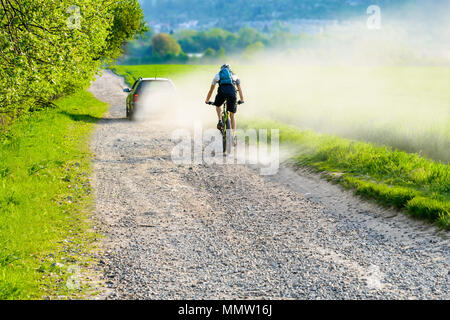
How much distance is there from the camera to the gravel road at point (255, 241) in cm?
Result: 575

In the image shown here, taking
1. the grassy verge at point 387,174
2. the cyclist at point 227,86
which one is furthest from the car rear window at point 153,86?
the grassy verge at point 387,174

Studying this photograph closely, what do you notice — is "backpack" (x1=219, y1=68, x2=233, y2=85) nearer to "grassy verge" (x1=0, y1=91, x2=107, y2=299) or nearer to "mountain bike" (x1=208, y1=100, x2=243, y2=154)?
"mountain bike" (x1=208, y1=100, x2=243, y2=154)

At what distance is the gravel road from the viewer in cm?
575

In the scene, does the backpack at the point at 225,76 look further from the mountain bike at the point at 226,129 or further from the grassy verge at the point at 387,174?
the grassy verge at the point at 387,174

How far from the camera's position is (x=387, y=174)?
33.9 ft

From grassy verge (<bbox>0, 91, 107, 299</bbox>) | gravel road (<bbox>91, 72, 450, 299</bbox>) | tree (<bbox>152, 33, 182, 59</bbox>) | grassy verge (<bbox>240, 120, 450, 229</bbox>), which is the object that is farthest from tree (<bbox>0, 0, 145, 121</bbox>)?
tree (<bbox>152, 33, 182, 59</bbox>)

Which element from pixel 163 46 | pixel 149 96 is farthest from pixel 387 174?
pixel 163 46

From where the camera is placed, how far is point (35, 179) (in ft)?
33.9

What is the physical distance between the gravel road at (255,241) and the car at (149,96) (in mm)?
11202

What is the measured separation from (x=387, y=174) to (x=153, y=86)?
1509 centimetres

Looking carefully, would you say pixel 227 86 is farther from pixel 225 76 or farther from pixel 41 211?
pixel 41 211

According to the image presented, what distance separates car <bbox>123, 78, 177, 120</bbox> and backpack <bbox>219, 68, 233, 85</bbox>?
33.2ft

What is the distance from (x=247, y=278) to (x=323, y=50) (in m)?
103
